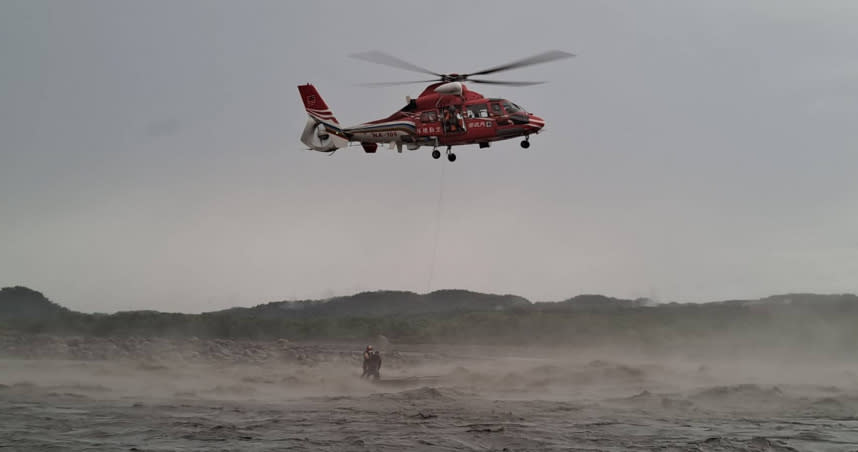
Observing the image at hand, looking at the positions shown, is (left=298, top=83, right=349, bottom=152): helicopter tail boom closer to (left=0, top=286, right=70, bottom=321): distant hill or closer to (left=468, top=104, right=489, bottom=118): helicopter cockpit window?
→ (left=468, top=104, right=489, bottom=118): helicopter cockpit window

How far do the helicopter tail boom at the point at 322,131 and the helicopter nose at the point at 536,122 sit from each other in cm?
751

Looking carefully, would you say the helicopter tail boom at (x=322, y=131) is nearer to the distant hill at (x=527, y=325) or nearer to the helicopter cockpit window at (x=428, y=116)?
the helicopter cockpit window at (x=428, y=116)

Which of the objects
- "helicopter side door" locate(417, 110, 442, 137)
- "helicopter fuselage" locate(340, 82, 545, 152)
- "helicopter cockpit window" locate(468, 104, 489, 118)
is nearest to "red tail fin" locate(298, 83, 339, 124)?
"helicopter fuselage" locate(340, 82, 545, 152)

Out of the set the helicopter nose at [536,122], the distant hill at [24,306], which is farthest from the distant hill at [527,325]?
the helicopter nose at [536,122]

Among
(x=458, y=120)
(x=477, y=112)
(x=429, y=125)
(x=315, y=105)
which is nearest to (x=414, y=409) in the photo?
(x=429, y=125)

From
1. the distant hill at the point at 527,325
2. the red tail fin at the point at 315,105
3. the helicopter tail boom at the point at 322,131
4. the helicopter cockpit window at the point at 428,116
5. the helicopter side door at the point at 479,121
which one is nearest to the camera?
the helicopter side door at the point at 479,121

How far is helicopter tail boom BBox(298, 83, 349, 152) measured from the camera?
104ft

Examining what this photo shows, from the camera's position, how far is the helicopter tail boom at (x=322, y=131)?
31.7m

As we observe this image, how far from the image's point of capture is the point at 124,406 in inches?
1054

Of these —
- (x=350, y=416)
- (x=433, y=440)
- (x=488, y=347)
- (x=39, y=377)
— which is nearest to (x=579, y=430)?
(x=433, y=440)

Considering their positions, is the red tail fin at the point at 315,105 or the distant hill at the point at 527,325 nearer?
the red tail fin at the point at 315,105

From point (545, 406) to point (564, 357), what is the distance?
2540 cm

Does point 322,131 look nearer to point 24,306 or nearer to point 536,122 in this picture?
point 536,122

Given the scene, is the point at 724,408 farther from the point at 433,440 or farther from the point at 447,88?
the point at 447,88
